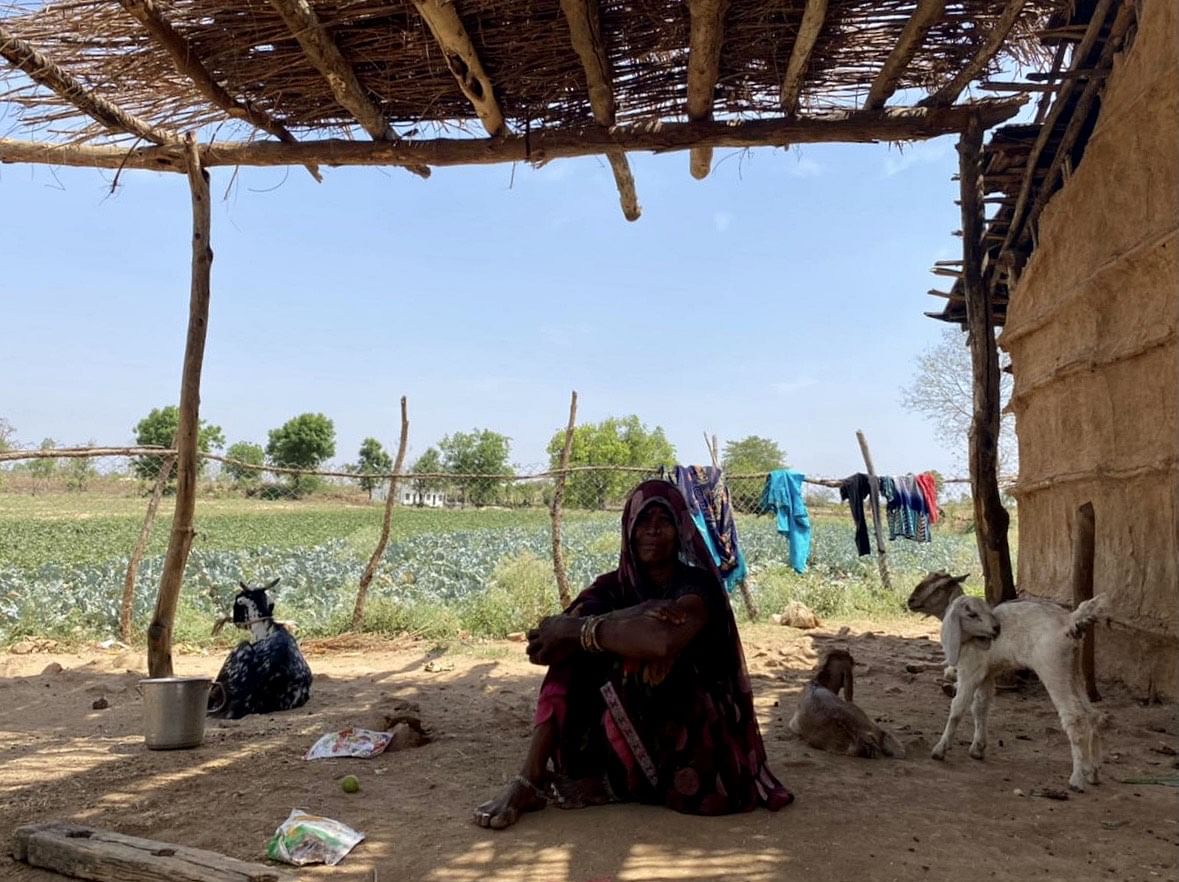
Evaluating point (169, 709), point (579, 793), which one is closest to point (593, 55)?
point (579, 793)

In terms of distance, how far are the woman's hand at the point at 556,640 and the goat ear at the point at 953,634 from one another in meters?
2.00

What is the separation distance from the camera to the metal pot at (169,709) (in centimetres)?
453

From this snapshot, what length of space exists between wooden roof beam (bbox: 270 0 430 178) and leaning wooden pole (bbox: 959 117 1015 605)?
4062 millimetres

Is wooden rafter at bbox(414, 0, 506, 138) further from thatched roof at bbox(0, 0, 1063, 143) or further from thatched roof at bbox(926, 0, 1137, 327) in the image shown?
thatched roof at bbox(926, 0, 1137, 327)

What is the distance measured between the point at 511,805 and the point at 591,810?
338 millimetres

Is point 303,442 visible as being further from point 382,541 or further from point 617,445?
point 382,541

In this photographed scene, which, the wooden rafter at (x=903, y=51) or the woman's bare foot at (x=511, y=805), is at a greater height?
the wooden rafter at (x=903, y=51)

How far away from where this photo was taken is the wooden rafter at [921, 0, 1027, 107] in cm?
454

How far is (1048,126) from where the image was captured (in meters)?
6.19

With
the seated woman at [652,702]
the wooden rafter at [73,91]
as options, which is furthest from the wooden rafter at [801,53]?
the wooden rafter at [73,91]

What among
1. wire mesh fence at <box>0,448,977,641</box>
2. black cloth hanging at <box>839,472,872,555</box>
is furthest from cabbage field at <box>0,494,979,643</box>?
black cloth hanging at <box>839,472,872,555</box>

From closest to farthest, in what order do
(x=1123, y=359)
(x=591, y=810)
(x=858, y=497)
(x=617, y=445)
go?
(x=591, y=810), (x=1123, y=359), (x=858, y=497), (x=617, y=445)

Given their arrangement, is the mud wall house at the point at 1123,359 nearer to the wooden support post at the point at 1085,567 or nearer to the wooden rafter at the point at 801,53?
the wooden support post at the point at 1085,567

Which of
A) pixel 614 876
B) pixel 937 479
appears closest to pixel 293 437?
pixel 937 479
